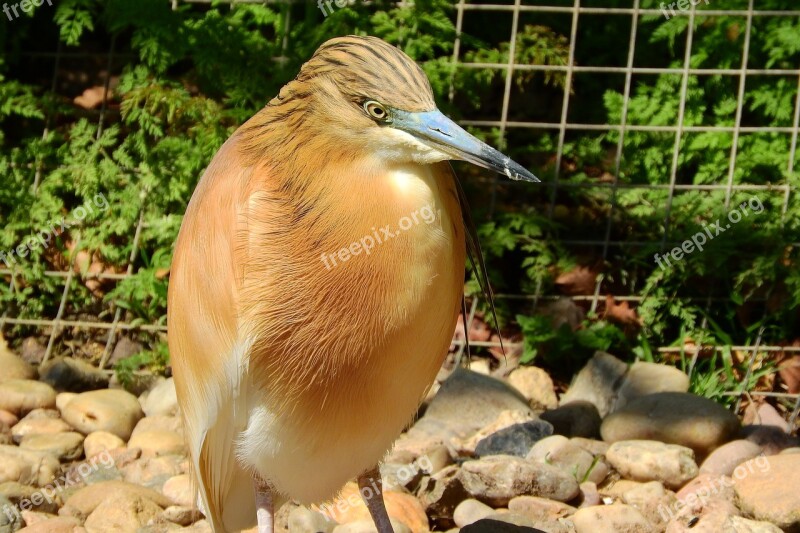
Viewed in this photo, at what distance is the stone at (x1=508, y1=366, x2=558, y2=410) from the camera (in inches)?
237

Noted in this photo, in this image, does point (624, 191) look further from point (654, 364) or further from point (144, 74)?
point (144, 74)

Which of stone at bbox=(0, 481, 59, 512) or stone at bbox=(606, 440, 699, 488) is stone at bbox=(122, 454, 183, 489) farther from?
stone at bbox=(606, 440, 699, 488)

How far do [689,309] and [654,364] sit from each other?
44 cm

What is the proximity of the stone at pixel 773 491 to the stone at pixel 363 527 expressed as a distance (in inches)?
55.5

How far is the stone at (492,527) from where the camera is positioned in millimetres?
4273

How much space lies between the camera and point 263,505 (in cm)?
393

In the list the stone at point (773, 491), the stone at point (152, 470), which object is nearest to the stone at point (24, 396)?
the stone at point (152, 470)

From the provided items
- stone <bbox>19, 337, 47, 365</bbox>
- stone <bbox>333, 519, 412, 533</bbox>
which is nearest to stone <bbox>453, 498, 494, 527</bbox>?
stone <bbox>333, 519, 412, 533</bbox>

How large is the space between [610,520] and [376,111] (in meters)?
2.11

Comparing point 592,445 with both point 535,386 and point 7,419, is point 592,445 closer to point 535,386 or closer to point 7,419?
point 535,386

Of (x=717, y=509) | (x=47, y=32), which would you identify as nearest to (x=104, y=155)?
(x=47, y=32)

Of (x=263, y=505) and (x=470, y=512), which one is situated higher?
(x=263, y=505)

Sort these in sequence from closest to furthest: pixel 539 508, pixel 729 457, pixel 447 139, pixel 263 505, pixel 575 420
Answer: pixel 447 139 → pixel 263 505 → pixel 539 508 → pixel 729 457 → pixel 575 420

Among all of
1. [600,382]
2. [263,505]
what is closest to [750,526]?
[600,382]
